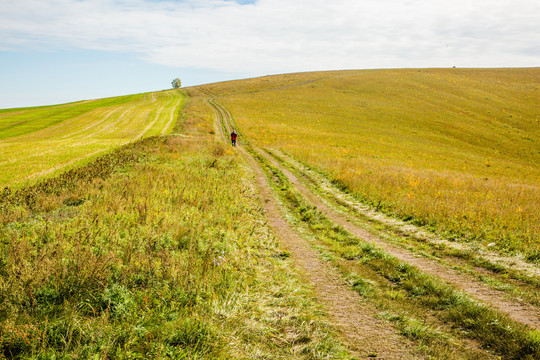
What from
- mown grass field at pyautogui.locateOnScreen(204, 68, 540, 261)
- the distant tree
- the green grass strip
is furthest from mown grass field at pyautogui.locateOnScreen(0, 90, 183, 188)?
the distant tree

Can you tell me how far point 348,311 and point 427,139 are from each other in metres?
47.3

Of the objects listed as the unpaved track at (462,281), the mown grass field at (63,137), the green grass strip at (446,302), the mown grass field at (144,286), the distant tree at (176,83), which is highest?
the distant tree at (176,83)

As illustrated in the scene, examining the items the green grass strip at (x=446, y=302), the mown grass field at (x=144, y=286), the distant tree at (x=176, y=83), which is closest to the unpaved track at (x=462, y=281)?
the green grass strip at (x=446, y=302)

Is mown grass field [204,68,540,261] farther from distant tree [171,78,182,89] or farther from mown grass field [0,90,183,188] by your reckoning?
distant tree [171,78,182,89]

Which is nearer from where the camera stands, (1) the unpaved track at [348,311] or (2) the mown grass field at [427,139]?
(1) the unpaved track at [348,311]

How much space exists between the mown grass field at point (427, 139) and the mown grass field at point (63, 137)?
15839 mm

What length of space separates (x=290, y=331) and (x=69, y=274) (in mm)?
4327

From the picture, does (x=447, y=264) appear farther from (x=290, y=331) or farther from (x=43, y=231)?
(x=43, y=231)

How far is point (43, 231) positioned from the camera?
701 cm

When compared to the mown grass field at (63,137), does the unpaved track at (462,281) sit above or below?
below

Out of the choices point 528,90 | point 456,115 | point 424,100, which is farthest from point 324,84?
point 528,90

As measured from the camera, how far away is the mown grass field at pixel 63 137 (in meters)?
18.4

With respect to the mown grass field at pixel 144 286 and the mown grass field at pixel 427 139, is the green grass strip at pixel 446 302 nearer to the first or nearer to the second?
the mown grass field at pixel 144 286

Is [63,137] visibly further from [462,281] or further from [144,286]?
[462,281]
